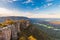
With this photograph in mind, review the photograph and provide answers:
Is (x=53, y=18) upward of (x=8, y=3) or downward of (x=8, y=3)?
downward

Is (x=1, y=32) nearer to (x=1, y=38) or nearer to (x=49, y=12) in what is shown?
(x=1, y=38)

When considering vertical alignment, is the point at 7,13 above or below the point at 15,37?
above

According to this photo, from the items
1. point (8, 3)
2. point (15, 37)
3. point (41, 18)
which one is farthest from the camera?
point (41, 18)

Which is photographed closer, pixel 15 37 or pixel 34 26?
pixel 15 37

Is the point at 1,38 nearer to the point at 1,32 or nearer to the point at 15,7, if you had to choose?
the point at 1,32

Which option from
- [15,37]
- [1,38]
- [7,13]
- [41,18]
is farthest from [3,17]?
[1,38]

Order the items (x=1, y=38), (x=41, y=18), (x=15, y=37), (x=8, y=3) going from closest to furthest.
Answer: (x=1, y=38)
(x=15, y=37)
(x=8, y=3)
(x=41, y=18)

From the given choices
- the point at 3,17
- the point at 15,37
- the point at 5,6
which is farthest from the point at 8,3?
the point at 15,37

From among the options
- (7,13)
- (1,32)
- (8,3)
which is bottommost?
(1,32)

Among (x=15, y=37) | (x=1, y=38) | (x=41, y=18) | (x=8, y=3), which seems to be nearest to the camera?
(x=1, y=38)
